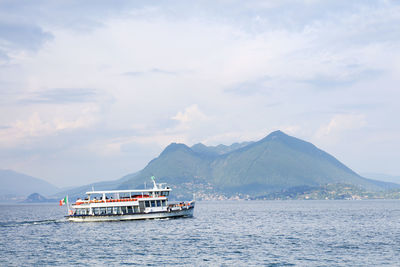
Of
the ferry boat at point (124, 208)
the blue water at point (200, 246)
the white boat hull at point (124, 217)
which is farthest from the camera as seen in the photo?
A: the white boat hull at point (124, 217)

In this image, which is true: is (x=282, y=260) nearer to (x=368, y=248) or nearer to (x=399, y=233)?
(x=368, y=248)

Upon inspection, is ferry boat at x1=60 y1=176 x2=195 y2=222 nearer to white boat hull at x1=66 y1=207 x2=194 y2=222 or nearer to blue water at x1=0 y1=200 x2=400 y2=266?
white boat hull at x1=66 y1=207 x2=194 y2=222

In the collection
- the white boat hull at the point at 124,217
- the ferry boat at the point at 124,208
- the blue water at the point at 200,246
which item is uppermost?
the ferry boat at the point at 124,208

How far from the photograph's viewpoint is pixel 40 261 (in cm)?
7300

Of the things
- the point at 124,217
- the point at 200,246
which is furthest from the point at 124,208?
the point at 200,246

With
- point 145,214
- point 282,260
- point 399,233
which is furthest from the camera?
point 145,214

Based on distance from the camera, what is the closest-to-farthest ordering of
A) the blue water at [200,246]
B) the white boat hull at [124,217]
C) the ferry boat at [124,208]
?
the blue water at [200,246]
the ferry boat at [124,208]
the white boat hull at [124,217]

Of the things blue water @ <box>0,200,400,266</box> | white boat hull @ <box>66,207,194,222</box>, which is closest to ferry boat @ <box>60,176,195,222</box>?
white boat hull @ <box>66,207,194,222</box>

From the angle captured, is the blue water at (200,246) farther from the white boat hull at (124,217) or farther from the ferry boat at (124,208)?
the ferry boat at (124,208)

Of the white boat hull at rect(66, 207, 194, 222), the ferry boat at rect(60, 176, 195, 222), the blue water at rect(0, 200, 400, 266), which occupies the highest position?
the ferry boat at rect(60, 176, 195, 222)

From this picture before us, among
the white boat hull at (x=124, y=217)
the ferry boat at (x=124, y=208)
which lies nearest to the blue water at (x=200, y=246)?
the white boat hull at (x=124, y=217)

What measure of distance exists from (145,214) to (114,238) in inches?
1401

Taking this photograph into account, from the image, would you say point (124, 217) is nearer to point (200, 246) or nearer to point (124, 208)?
point (124, 208)

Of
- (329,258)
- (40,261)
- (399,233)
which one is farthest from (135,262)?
(399,233)
